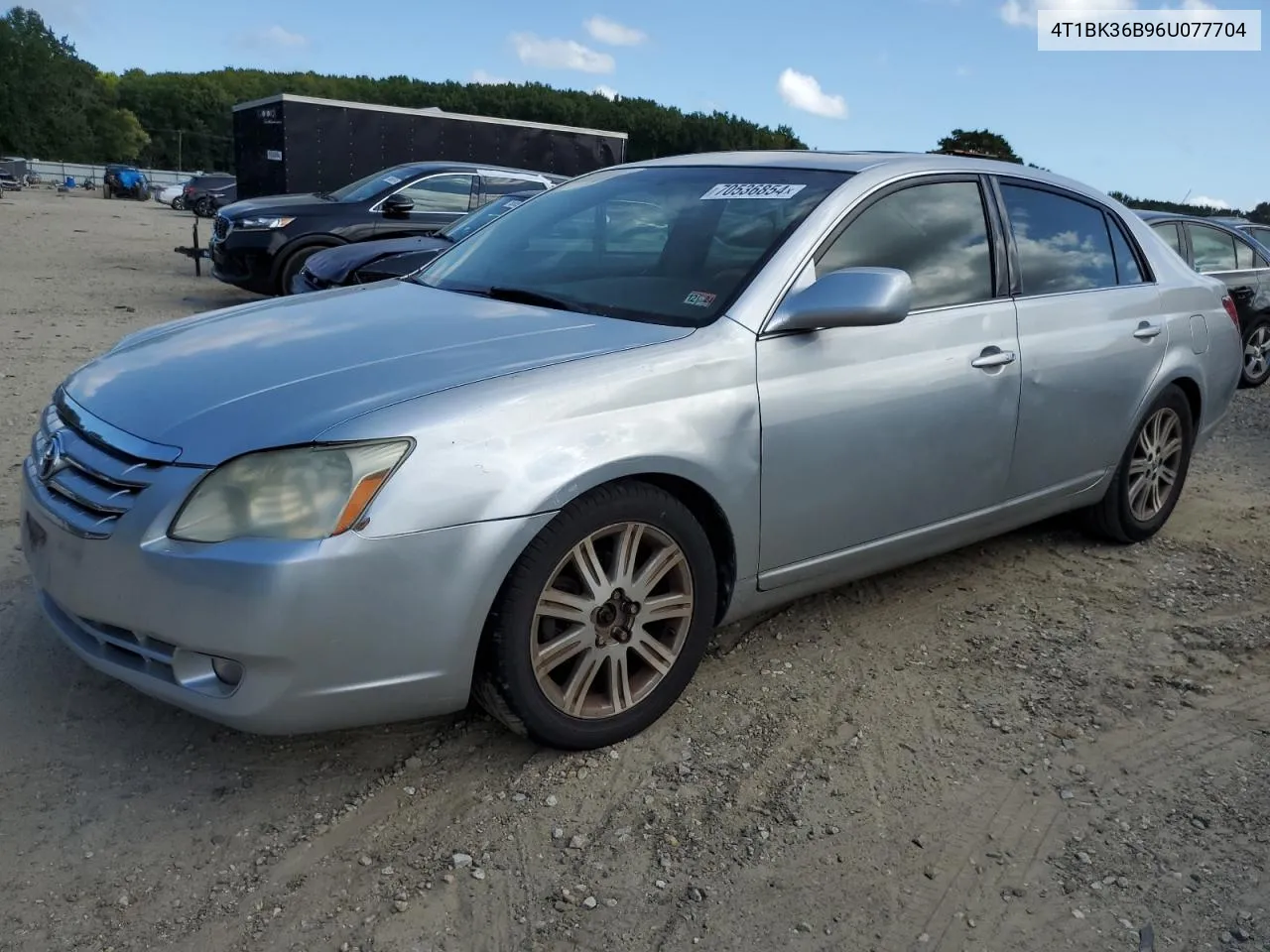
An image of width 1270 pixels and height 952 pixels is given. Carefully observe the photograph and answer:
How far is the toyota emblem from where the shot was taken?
9.17 ft

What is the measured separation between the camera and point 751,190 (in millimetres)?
3590

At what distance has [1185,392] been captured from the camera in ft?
16.2

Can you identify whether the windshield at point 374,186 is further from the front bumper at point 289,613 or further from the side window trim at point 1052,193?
the front bumper at point 289,613

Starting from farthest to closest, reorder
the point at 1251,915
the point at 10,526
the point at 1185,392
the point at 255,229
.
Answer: the point at 255,229 → the point at 1185,392 → the point at 10,526 → the point at 1251,915

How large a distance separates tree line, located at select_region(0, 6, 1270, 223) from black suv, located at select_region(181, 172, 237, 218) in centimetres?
4159

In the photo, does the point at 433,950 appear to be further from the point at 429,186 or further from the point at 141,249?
the point at 141,249

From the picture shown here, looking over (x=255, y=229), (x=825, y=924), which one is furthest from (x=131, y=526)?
(x=255, y=229)

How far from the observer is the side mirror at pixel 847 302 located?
3057mm

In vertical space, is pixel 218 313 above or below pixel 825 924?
above

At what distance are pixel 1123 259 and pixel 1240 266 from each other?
257 inches

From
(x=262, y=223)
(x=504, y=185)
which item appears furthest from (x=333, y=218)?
(x=504, y=185)

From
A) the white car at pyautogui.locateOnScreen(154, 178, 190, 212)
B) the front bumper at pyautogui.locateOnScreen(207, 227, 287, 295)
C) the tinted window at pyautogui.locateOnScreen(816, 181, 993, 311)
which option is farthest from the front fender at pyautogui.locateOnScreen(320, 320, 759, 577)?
the white car at pyautogui.locateOnScreen(154, 178, 190, 212)

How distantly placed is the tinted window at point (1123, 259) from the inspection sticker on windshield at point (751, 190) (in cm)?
183

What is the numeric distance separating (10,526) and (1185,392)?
5.03m
